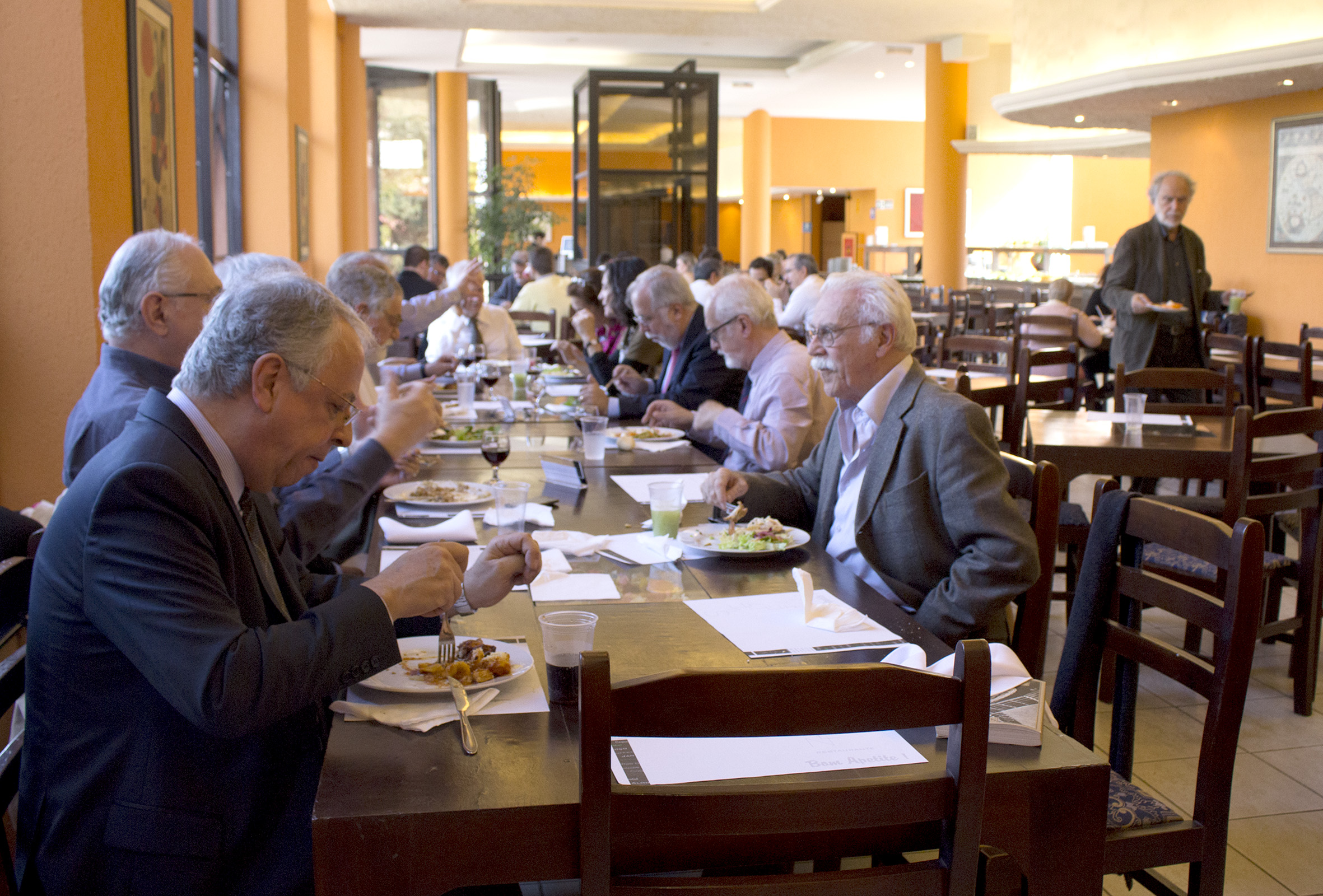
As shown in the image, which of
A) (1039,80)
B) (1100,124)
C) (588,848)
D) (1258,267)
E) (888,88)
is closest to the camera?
(588,848)

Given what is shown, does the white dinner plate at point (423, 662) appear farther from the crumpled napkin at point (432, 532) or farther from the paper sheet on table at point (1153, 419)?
the paper sheet on table at point (1153, 419)

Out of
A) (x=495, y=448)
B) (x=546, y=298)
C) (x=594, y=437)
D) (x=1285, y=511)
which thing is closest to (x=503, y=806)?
(x=495, y=448)

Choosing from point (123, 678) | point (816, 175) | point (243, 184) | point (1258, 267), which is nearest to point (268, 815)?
point (123, 678)

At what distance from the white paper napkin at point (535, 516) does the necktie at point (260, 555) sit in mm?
799

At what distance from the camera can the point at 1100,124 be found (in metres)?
11.5

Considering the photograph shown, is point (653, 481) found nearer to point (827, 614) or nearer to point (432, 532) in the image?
point (432, 532)

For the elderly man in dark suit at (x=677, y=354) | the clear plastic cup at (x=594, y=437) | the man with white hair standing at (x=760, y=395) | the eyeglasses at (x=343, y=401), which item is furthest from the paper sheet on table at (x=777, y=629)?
the elderly man in dark suit at (x=677, y=354)

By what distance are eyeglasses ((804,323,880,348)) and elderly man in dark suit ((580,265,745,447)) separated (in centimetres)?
167

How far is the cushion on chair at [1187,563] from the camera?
3199 mm

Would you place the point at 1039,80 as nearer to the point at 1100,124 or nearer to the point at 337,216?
the point at 1100,124

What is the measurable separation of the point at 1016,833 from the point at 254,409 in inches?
41.1

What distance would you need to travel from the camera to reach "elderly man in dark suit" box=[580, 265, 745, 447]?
169 inches

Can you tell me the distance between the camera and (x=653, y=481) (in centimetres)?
285

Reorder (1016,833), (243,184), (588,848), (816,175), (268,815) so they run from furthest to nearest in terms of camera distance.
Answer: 1. (816,175)
2. (243,184)
3. (268,815)
4. (1016,833)
5. (588,848)
